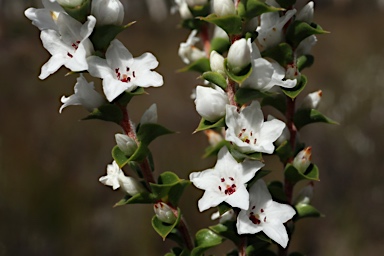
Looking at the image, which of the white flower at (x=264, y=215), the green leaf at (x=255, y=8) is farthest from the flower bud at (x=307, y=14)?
the white flower at (x=264, y=215)

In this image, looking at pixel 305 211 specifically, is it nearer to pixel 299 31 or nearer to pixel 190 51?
pixel 299 31

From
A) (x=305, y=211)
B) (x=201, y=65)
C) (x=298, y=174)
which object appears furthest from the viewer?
(x=201, y=65)

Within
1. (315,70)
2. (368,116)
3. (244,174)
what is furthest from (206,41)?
(315,70)

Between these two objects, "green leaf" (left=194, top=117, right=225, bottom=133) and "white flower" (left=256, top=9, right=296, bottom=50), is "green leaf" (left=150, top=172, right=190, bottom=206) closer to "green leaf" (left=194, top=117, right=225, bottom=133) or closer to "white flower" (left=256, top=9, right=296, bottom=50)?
"green leaf" (left=194, top=117, right=225, bottom=133)

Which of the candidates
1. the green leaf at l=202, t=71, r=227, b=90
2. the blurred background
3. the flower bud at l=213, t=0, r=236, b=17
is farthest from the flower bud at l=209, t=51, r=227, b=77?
the blurred background

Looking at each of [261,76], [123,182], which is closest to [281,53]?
[261,76]

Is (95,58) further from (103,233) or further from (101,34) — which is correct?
(103,233)
